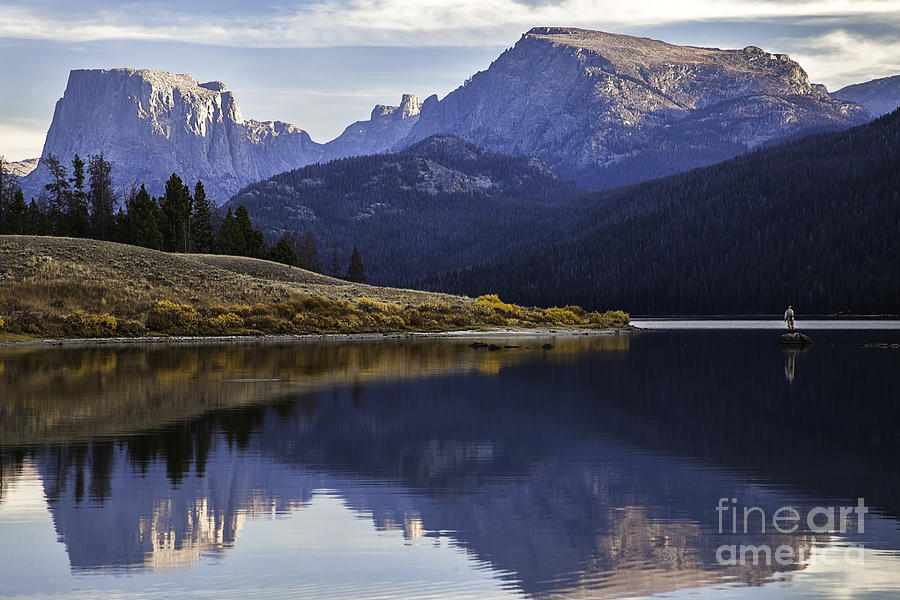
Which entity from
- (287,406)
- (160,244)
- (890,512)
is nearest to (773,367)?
(287,406)

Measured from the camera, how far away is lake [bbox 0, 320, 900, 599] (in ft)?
42.3

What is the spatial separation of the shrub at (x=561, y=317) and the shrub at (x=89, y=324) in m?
51.1

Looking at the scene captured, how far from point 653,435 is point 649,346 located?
49.8 meters

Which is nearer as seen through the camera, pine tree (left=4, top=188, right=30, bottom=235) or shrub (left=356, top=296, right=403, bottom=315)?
shrub (left=356, top=296, right=403, bottom=315)

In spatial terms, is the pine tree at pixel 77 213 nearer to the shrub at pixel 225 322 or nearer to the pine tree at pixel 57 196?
the pine tree at pixel 57 196

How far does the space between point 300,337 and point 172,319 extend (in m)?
10.9

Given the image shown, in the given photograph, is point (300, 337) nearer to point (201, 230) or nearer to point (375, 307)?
point (375, 307)

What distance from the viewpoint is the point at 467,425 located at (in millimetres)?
27297

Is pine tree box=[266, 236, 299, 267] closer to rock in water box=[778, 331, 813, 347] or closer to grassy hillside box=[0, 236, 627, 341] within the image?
grassy hillside box=[0, 236, 627, 341]

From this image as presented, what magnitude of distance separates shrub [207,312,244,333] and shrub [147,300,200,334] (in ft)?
4.16

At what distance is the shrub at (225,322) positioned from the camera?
86875mm

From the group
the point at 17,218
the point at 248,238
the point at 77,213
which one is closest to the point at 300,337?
the point at 17,218

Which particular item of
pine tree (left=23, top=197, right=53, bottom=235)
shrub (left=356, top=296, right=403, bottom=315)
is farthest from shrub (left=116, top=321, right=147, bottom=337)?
pine tree (left=23, top=197, right=53, bottom=235)

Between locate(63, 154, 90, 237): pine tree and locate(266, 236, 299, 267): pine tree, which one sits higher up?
locate(63, 154, 90, 237): pine tree
